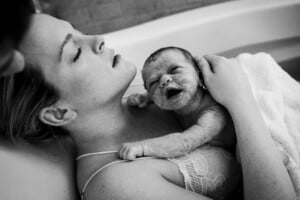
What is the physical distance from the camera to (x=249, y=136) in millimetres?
1029

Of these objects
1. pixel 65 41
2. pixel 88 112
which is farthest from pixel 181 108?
pixel 65 41

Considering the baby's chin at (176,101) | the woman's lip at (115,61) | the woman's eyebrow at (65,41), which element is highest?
the woman's eyebrow at (65,41)

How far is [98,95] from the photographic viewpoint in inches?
39.3

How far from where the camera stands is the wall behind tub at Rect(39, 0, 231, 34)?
1.91 meters

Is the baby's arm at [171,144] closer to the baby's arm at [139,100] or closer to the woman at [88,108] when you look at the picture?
the woman at [88,108]

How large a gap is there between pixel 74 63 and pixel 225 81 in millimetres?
470

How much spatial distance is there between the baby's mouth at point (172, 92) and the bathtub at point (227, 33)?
2.12 feet

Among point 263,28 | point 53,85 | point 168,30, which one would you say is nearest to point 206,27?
point 168,30

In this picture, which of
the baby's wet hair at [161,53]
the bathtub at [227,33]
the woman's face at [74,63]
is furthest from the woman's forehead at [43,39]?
the bathtub at [227,33]

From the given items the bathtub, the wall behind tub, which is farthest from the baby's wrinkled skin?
the wall behind tub

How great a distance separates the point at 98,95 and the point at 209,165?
39 cm

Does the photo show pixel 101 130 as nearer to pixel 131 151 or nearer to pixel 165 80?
pixel 131 151

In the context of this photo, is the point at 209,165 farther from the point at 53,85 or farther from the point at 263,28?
the point at 263,28

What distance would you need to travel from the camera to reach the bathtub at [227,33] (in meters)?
1.70
